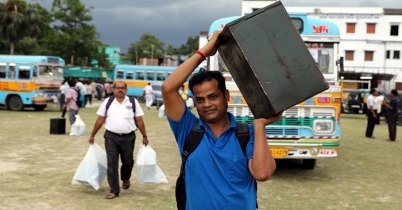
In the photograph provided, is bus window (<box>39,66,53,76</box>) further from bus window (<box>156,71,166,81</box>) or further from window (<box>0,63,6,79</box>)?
bus window (<box>156,71,166,81</box>)

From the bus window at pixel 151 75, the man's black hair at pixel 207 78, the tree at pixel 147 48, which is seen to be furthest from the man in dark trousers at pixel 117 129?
the tree at pixel 147 48

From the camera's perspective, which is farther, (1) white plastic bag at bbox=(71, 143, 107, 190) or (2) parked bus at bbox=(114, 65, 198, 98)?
(2) parked bus at bbox=(114, 65, 198, 98)

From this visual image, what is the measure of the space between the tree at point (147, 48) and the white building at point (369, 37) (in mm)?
46698

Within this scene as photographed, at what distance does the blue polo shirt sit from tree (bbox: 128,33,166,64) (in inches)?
3549

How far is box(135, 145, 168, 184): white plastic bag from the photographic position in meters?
7.76

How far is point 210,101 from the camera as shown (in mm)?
2932

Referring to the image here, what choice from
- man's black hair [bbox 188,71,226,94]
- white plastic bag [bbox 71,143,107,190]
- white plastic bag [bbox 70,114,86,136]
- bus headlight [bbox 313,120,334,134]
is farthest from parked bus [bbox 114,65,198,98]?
man's black hair [bbox 188,71,226,94]

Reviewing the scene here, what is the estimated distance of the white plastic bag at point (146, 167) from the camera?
7.76m

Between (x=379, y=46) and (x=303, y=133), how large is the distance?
44692 mm

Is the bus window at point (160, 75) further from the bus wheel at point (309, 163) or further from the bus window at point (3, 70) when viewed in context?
the bus wheel at point (309, 163)

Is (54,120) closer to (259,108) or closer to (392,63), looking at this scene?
(259,108)

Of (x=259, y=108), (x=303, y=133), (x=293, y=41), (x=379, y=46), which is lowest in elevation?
(x=303, y=133)

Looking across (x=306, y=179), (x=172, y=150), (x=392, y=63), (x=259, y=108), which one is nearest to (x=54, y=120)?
(x=172, y=150)

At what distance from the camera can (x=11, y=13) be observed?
45.8m
